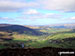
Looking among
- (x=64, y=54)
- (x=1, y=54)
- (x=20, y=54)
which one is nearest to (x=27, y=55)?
(x=20, y=54)

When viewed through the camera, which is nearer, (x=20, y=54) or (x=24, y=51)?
(x=20, y=54)

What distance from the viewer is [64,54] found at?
54.0 meters

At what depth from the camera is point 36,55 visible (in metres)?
58.9

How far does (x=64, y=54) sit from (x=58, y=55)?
3.54m

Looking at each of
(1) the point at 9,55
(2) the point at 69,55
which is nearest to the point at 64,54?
(2) the point at 69,55

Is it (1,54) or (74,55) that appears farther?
(1,54)

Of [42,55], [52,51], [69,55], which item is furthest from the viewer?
[52,51]

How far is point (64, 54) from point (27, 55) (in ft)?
65.4

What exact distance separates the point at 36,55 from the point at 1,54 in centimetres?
1953

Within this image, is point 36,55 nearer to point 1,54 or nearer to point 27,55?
point 27,55

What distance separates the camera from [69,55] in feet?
177

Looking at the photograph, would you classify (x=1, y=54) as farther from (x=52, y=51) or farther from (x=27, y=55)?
(x=52, y=51)

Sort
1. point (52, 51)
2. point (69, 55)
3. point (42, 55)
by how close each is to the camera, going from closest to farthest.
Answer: point (69, 55) < point (42, 55) < point (52, 51)

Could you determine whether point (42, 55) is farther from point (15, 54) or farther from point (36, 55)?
point (15, 54)
